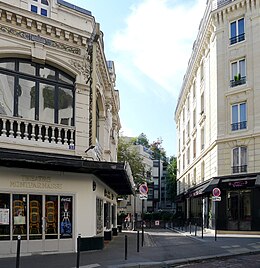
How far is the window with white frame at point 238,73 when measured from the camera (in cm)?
3372

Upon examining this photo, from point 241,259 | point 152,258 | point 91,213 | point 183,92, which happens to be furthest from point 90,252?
point 183,92

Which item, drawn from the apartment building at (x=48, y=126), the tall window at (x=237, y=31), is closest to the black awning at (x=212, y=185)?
the tall window at (x=237, y=31)

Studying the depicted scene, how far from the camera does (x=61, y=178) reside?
55.9 ft

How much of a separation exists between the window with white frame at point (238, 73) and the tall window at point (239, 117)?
5.42ft

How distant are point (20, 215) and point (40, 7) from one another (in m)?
7.61

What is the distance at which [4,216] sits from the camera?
1562 centimetres

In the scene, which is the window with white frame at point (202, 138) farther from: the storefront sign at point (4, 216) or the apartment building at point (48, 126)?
the storefront sign at point (4, 216)

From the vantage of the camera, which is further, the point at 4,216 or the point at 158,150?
the point at 158,150

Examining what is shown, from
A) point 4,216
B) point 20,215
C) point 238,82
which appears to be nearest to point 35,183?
point 20,215

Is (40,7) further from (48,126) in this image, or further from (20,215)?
(20,215)

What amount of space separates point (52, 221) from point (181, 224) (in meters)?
30.1

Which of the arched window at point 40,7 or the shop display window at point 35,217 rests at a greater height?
the arched window at point 40,7

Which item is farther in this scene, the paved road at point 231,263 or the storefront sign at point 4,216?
the storefront sign at point 4,216

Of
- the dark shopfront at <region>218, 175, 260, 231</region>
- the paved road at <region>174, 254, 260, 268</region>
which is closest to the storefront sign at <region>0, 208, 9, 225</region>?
the paved road at <region>174, 254, 260, 268</region>
